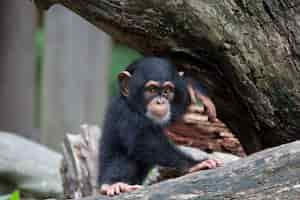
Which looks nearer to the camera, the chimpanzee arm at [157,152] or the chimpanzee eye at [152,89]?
the chimpanzee eye at [152,89]

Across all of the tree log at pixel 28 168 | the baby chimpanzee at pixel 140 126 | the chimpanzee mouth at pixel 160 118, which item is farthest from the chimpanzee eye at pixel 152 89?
the tree log at pixel 28 168

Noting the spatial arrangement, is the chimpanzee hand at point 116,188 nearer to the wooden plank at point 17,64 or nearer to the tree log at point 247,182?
the tree log at point 247,182

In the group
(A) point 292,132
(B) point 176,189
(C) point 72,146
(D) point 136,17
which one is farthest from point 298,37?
(C) point 72,146

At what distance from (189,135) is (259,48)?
6.71 ft

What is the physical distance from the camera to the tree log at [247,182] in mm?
3744

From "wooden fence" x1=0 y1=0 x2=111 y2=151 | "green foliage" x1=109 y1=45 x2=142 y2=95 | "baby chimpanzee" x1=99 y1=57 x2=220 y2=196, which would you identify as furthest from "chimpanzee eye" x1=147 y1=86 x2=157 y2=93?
"green foliage" x1=109 y1=45 x2=142 y2=95

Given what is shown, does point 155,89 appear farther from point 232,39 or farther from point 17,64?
point 17,64

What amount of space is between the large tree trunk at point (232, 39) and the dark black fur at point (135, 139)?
59cm

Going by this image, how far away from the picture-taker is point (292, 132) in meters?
4.68

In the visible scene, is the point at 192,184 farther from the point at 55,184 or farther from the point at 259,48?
the point at 55,184

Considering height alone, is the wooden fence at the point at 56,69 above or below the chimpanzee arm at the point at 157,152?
above

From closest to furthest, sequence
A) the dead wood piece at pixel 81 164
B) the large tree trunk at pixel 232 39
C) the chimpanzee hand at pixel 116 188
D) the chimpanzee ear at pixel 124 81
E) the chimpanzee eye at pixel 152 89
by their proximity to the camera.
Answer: the large tree trunk at pixel 232 39 → the chimpanzee hand at pixel 116 188 → the chimpanzee eye at pixel 152 89 → the chimpanzee ear at pixel 124 81 → the dead wood piece at pixel 81 164

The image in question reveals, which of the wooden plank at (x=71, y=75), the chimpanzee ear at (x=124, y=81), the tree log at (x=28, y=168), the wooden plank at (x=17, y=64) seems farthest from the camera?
the wooden plank at (x=17, y=64)

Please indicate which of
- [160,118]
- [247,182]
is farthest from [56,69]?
[247,182]
